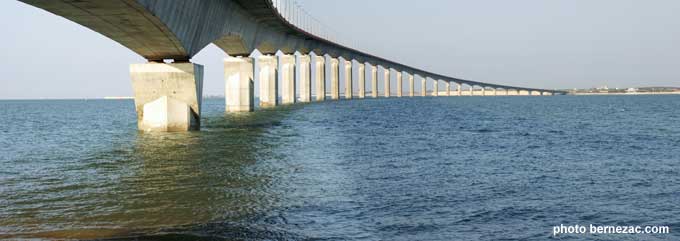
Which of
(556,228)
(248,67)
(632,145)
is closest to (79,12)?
(556,228)

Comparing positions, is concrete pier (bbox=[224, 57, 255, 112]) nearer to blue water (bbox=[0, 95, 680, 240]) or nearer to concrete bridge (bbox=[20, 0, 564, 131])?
concrete bridge (bbox=[20, 0, 564, 131])

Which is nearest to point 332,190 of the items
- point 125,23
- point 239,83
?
point 125,23

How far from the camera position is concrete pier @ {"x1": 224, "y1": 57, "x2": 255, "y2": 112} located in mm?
65500

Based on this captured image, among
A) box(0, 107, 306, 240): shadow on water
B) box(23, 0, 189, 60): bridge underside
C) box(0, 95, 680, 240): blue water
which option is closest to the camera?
box(0, 107, 306, 240): shadow on water

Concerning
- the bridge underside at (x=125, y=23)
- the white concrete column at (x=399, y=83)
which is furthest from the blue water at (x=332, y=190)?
the white concrete column at (x=399, y=83)

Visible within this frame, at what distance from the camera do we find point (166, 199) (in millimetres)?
13500

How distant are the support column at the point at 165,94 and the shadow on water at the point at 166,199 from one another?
10236 millimetres

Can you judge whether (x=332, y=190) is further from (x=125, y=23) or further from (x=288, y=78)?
(x=288, y=78)

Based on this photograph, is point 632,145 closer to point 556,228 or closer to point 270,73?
point 556,228

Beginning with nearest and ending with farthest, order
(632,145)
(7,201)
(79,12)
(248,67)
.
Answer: (7,201) → (79,12) → (632,145) → (248,67)

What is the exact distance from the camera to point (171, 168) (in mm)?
19391

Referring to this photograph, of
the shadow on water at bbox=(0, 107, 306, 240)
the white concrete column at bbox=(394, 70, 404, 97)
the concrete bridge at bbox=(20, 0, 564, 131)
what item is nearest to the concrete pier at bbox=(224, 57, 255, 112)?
the concrete bridge at bbox=(20, 0, 564, 131)

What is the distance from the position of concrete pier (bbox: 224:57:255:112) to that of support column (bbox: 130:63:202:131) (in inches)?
1176

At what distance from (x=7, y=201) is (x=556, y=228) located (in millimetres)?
11067
